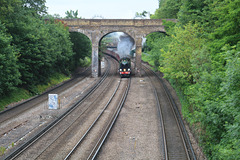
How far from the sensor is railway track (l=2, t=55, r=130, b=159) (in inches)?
567

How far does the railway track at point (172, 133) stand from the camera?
14531 millimetres

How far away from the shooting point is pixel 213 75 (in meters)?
13.5

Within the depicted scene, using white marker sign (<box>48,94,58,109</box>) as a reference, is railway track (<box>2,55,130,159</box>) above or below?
below

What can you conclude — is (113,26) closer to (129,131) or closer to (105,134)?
(129,131)

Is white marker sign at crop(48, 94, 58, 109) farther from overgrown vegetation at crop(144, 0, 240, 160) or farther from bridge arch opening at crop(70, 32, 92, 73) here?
bridge arch opening at crop(70, 32, 92, 73)

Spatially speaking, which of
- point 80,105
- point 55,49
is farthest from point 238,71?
point 55,49

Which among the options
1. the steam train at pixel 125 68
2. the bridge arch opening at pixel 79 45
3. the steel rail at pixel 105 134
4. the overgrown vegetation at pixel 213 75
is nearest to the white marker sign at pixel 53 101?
the steel rail at pixel 105 134

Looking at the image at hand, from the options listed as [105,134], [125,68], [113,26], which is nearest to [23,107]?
[105,134]

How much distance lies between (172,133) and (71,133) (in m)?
7.46

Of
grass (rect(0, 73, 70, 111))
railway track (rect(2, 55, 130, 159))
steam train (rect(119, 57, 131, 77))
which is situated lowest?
railway track (rect(2, 55, 130, 159))

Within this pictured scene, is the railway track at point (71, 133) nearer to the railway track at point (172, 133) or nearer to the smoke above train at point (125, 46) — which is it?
the railway track at point (172, 133)

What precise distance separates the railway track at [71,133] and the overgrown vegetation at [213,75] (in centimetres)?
663

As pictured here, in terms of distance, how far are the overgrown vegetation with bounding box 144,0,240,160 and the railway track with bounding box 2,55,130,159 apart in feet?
21.7

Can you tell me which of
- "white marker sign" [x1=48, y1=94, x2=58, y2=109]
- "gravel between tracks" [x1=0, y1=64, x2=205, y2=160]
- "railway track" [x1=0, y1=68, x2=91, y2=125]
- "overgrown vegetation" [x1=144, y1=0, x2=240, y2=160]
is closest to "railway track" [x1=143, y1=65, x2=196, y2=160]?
"gravel between tracks" [x1=0, y1=64, x2=205, y2=160]
